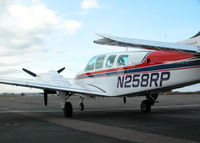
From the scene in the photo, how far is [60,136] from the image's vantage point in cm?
764

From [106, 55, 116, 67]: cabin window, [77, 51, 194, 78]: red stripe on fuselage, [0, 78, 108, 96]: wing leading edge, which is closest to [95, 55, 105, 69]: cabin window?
[106, 55, 116, 67]: cabin window

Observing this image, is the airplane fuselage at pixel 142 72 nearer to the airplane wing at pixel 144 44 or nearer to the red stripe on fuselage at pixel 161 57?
the red stripe on fuselage at pixel 161 57

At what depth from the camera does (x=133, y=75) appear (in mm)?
12266

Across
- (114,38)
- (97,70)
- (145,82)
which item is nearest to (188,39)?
(145,82)

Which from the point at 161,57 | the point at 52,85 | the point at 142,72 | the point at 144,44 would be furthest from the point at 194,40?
the point at 52,85

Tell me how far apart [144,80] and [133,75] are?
70 cm

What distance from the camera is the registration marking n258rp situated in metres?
11.1

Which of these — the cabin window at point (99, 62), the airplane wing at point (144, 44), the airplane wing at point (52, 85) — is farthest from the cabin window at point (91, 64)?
the airplane wing at point (144, 44)

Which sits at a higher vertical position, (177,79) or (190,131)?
(177,79)

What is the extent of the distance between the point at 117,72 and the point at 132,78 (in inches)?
42.6

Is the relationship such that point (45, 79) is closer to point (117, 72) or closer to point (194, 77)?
point (117, 72)

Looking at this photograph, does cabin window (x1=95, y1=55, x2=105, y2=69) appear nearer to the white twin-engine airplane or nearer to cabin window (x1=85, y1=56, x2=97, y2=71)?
the white twin-engine airplane

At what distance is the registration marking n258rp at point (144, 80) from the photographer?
1113 cm

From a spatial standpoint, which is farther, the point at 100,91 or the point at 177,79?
the point at 100,91
